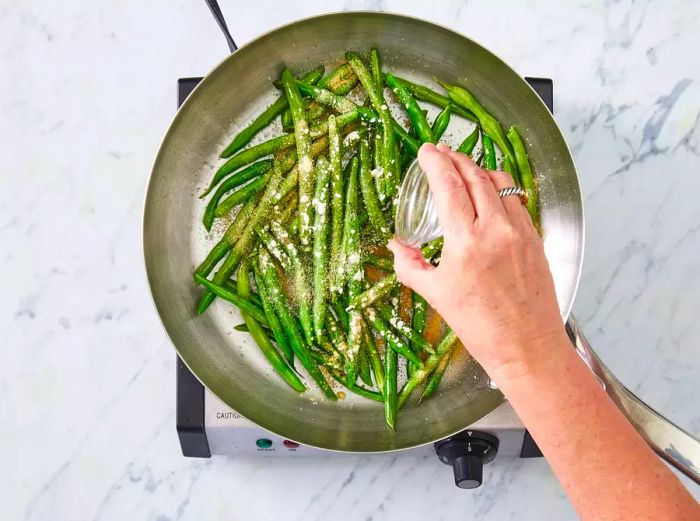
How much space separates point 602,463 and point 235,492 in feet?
2.92

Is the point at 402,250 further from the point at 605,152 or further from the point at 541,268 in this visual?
the point at 605,152

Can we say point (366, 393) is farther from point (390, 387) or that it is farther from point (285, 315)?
point (285, 315)

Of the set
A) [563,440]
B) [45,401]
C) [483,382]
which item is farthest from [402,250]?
[45,401]

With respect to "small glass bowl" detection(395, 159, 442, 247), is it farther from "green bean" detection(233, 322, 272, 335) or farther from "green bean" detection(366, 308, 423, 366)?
"green bean" detection(233, 322, 272, 335)

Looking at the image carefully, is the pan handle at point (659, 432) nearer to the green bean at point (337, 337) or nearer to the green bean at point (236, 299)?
the green bean at point (337, 337)

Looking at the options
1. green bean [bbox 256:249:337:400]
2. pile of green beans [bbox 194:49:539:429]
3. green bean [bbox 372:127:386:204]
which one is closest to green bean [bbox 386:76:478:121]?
pile of green beans [bbox 194:49:539:429]

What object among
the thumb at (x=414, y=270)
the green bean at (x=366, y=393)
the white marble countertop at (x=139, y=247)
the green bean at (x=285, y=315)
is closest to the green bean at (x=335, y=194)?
the green bean at (x=285, y=315)

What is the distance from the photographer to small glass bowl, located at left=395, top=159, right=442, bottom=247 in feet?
3.67

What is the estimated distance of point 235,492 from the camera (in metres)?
1.51

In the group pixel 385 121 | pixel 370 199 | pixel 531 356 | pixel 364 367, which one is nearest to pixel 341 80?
pixel 385 121

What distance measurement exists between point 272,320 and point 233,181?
0.28 meters

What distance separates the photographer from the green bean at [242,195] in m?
1.34

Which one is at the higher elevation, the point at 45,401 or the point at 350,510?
the point at 45,401

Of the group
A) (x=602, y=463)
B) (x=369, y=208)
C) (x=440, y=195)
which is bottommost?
(x=602, y=463)
